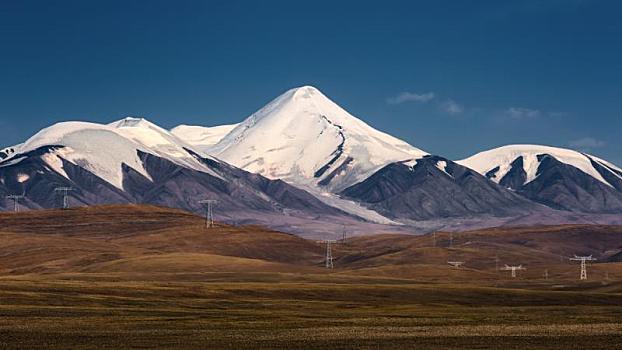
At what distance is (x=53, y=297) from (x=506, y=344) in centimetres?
6448

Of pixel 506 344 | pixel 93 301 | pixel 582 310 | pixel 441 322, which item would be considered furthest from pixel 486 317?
pixel 93 301

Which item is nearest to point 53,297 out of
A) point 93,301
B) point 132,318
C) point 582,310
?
point 93,301

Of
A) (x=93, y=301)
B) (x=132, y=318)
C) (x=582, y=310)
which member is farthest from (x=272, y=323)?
(x=582, y=310)

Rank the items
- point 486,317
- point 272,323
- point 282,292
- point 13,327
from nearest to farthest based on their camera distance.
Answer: point 13,327 → point 272,323 → point 486,317 → point 282,292

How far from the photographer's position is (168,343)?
7762 centimetres

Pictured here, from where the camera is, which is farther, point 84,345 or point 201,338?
point 201,338

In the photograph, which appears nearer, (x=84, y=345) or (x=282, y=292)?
(x=84, y=345)

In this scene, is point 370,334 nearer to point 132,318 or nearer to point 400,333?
point 400,333

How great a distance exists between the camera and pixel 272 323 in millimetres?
99312

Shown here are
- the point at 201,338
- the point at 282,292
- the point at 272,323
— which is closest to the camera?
the point at 201,338

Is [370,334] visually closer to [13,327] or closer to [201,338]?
[201,338]

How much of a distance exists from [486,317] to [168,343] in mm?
42341

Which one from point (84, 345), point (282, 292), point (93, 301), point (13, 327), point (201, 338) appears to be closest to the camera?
point (84, 345)

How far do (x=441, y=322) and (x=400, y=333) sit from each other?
1640 cm
